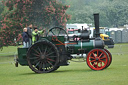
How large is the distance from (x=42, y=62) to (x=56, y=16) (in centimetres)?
2500

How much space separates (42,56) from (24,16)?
891 inches

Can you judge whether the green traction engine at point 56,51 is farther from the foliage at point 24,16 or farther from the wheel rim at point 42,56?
the foliage at point 24,16

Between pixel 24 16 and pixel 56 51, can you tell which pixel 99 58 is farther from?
pixel 24 16

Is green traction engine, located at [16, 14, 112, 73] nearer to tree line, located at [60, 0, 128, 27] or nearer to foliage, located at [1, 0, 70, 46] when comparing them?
foliage, located at [1, 0, 70, 46]

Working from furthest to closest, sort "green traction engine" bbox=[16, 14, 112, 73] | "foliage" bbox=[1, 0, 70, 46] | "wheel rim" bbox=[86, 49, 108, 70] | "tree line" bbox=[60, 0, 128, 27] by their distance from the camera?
"tree line" bbox=[60, 0, 128, 27]
"foliage" bbox=[1, 0, 70, 46]
"green traction engine" bbox=[16, 14, 112, 73]
"wheel rim" bbox=[86, 49, 108, 70]

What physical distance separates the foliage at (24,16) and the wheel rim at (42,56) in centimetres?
2167

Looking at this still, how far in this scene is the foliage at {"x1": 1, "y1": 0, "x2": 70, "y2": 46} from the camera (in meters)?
38.5

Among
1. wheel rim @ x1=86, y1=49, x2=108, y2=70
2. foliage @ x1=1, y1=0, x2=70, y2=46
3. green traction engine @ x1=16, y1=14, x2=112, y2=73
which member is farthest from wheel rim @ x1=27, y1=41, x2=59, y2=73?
foliage @ x1=1, y1=0, x2=70, y2=46

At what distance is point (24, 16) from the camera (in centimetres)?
3894

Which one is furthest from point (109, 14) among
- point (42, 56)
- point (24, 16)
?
point (42, 56)

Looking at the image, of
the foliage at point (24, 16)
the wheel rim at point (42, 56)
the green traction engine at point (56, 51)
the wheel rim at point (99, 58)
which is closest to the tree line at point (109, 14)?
the foliage at point (24, 16)

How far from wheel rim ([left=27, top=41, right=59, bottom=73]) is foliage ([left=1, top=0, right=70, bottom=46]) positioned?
71.1 ft

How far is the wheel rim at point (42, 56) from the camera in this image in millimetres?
16625

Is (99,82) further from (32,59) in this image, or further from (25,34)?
(25,34)
